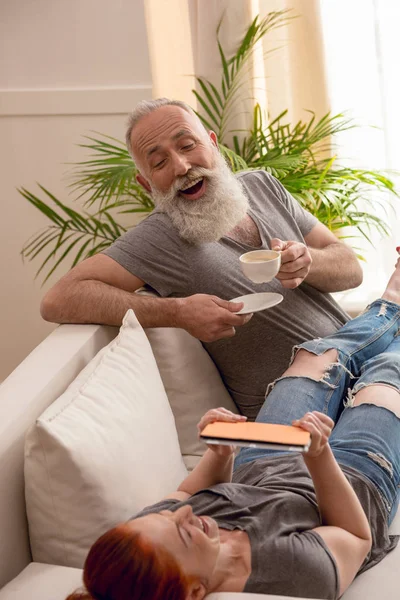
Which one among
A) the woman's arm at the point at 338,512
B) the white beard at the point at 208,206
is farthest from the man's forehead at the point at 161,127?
the woman's arm at the point at 338,512

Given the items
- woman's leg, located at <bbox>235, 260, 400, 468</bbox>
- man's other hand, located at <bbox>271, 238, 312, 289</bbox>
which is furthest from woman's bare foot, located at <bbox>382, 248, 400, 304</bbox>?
man's other hand, located at <bbox>271, 238, 312, 289</bbox>

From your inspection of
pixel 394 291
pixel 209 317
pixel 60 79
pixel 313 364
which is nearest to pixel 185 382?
pixel 209 317

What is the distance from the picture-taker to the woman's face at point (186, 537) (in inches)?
50.7

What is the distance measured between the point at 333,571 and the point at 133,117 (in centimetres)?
143

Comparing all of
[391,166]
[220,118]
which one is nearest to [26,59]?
[220,118]

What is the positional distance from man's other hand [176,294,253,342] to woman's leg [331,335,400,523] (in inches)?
13.4

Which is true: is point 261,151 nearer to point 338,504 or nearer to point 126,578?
point 338,504

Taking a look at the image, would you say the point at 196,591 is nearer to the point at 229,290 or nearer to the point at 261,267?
the point at 261,267

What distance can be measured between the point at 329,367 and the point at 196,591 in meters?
0.85

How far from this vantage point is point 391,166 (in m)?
3.21

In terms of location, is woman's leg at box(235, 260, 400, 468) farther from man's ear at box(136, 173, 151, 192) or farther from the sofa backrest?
man's ear at box(136, 173, 151, 192)

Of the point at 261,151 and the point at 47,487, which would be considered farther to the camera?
the point at 261,151

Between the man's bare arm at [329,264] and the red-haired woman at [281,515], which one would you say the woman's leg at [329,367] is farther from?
the man's bare arm at [329,264]

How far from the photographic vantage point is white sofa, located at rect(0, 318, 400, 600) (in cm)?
140
